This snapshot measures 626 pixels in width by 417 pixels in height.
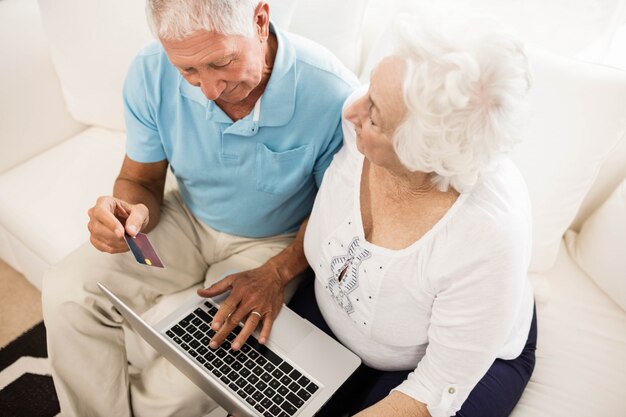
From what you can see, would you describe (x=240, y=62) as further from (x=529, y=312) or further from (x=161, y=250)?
(x=529, y=312)

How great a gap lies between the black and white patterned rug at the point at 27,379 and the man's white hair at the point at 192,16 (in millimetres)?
1094

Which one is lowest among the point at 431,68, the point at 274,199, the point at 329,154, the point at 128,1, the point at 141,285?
the point at 141,285

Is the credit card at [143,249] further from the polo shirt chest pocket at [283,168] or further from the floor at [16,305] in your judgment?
the floor at [16,305]

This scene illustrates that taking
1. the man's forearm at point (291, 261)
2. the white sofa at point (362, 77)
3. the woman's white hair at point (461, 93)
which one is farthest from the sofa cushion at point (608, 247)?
the man's forearm at point (291, 261)

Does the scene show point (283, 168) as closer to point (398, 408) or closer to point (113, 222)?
point (113, 222)

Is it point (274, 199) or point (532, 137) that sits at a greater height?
point (532, 137)

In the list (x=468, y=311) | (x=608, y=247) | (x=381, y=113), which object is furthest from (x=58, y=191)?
(x=608, y=247)

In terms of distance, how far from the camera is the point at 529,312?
110 cm

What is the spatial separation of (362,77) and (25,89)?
1036 millimetres

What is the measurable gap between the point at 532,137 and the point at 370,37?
0.58 metres

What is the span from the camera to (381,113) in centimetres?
82

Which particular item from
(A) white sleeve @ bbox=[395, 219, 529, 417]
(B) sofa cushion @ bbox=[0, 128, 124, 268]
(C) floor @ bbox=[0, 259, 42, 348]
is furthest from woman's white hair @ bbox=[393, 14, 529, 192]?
(C) floor @ bbox=[0, 259, 42, 348]

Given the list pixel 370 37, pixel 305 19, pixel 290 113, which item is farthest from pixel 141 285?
pixel 370 37

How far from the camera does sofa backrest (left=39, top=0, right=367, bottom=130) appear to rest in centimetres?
135
